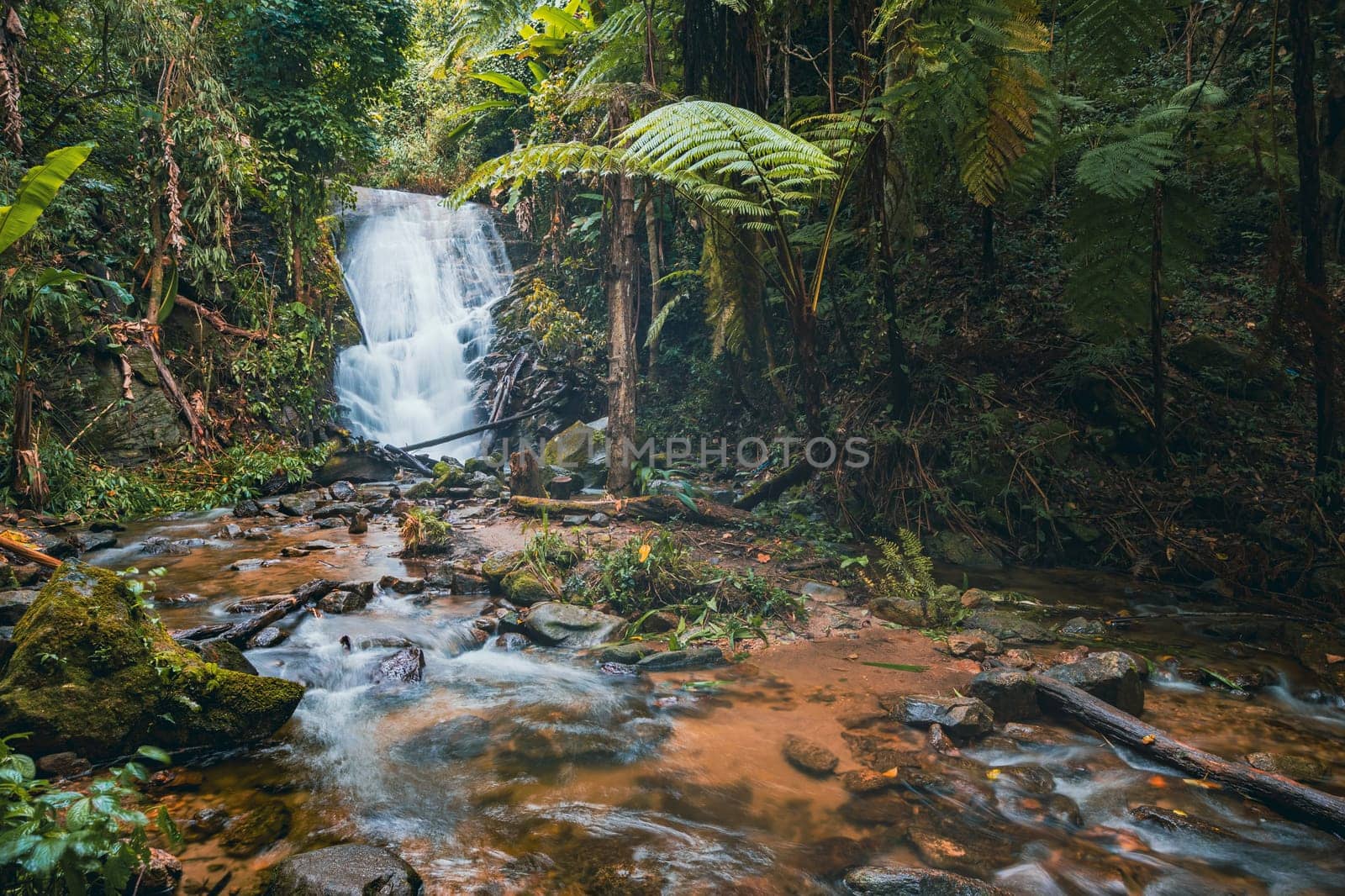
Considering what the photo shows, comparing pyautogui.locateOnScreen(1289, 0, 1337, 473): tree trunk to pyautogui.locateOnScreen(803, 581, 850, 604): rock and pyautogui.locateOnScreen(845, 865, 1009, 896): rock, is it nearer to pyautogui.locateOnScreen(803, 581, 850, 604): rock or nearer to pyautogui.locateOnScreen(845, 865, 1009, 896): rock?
pyautogui.locateOnScreen(803, 581, 850, 604): rock

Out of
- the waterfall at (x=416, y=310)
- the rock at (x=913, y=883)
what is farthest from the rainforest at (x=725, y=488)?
the waterfall at (x=416, y=310)

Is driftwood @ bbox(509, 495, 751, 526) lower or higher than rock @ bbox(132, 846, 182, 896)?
higher

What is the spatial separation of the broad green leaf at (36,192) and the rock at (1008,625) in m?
5.63

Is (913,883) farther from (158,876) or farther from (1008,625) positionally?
(1008,625)

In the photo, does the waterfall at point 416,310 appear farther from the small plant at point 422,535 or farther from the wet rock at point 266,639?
the wet rock at point 266,639

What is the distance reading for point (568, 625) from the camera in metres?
3.96

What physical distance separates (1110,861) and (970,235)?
20.0 ft

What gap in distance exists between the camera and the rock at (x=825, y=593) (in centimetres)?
432

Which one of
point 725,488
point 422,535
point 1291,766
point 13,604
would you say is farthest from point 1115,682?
point 13,604

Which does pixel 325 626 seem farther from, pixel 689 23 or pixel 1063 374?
pixel 1063 374

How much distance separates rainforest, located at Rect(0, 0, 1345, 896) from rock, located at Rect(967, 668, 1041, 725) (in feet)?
0.07

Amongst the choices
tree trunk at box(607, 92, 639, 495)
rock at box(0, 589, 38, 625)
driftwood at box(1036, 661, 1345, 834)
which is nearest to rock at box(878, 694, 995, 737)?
driftwood at box(1036, 661, 1345, 834)

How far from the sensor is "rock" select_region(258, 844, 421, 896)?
1.67m

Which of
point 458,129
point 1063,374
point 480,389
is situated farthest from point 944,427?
point 458,129
